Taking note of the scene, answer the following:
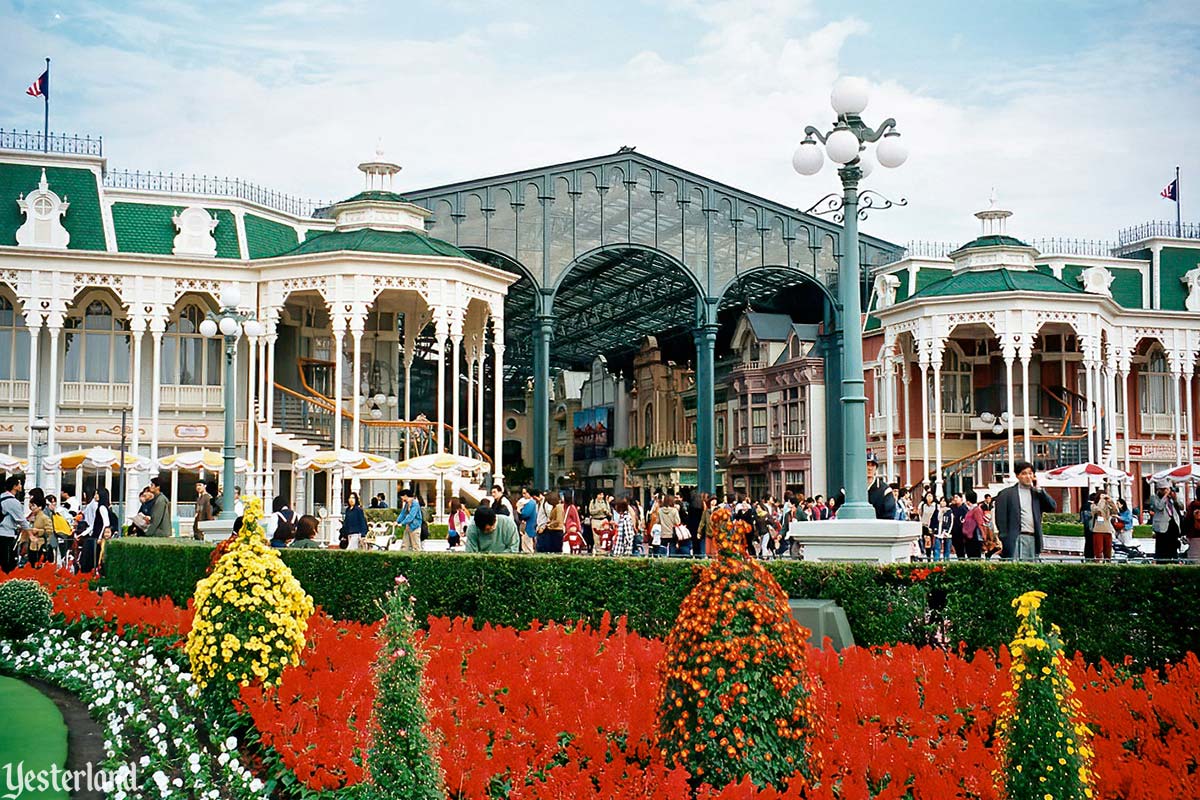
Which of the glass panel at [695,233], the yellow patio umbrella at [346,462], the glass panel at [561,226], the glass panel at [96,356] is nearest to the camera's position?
the yellow patio umbrella at [346,462]

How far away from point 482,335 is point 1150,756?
29.0 meters

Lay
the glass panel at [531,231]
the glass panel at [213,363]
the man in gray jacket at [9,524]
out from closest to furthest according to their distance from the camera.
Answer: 1. the man in gray jacket at [9,524]
2. the glass panel at [213,363]
3. the glass panel at [531,231]

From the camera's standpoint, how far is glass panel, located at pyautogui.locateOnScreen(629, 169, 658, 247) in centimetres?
3781

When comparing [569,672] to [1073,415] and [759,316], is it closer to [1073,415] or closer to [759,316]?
[1073,415]

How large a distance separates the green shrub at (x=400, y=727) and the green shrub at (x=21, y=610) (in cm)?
1008

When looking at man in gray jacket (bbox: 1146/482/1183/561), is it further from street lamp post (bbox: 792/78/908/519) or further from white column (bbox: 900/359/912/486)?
white column (bbox: 900/359/912/486)

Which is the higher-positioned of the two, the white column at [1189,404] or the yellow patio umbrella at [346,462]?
the white column at [1189,404]

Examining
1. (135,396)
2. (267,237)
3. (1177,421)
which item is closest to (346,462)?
(135,396)

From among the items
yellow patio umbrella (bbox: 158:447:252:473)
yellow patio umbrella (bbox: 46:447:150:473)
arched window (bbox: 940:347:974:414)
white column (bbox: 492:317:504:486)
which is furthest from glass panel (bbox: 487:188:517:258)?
arched window (bbox: 940:347:974:414)

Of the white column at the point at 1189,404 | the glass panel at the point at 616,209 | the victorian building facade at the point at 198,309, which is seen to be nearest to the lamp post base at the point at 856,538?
the victorian building facade at the point at 198,309

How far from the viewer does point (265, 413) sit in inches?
1303

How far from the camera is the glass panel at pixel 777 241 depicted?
39.7 meters

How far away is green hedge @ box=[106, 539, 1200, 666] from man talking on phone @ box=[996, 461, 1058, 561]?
455 centimetres

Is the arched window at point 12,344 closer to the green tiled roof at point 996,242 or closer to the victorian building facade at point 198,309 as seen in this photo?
the victorian building facade at point 198,309
